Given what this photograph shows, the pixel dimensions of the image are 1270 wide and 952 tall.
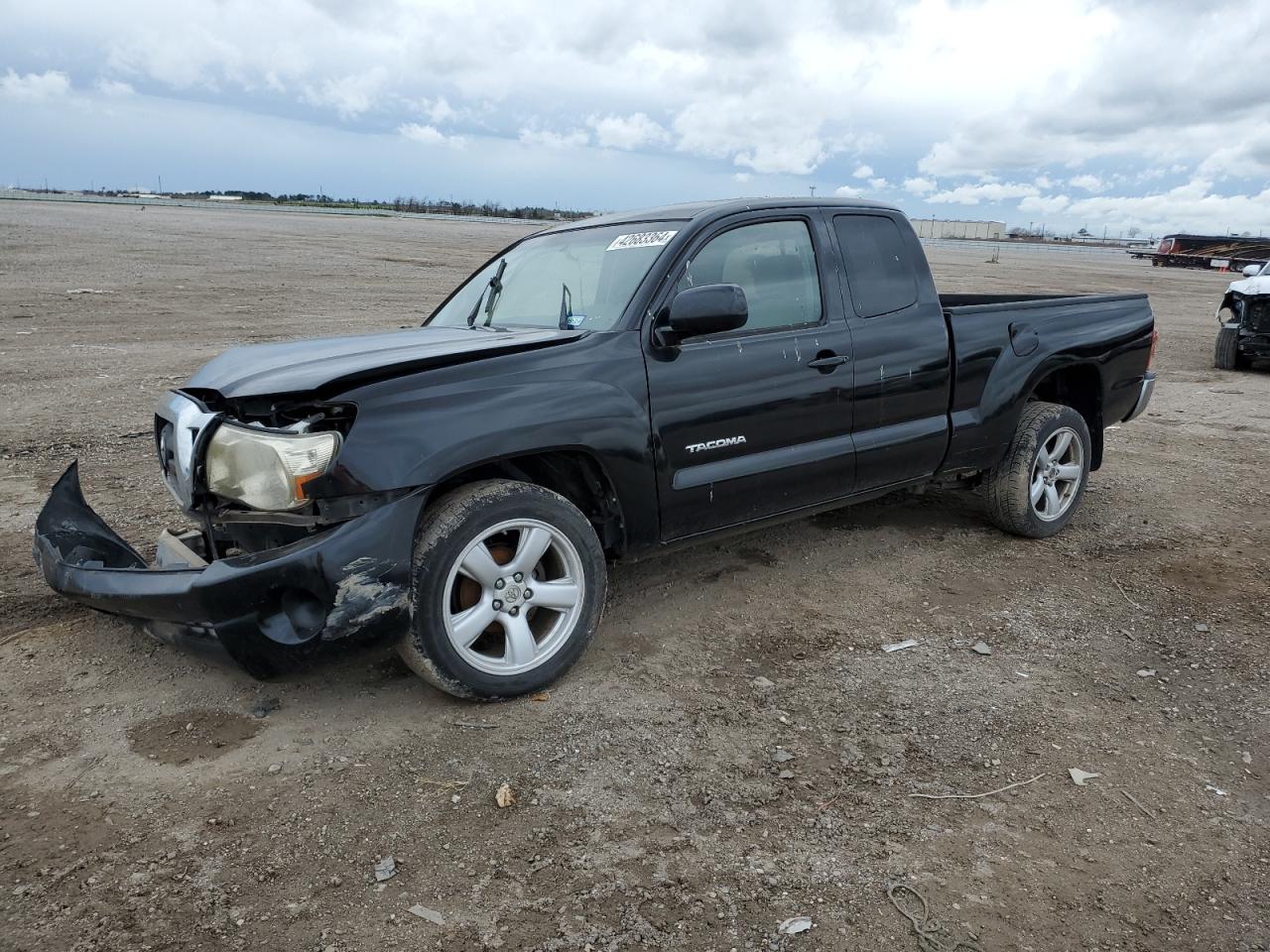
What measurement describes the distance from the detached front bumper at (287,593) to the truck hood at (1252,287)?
1198 cm

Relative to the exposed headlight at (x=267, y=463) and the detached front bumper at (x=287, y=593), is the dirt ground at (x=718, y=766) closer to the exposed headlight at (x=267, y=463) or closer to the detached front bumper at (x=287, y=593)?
the detached front bumper at (x=287, y=593)

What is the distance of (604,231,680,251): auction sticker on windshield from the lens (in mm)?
3979

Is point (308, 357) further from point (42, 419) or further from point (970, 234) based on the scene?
point (970, 234)

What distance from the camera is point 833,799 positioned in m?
2.88

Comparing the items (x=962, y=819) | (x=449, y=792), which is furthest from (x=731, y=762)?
(x=449, y=792)

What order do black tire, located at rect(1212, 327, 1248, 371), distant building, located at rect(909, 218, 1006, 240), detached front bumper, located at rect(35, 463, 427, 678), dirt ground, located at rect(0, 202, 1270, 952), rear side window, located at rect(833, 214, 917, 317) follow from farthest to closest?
distant building, located at rect(909, 218, 1006, 240)
black tire, located at rect(1212, 327, 1248, 371)
rear side window, located at rect(833, 214, 917, 317)
detached front bumper, located at rect(35, 463, 427, 678)
dirt ground, located at rect(0, 202, 1270, 952)

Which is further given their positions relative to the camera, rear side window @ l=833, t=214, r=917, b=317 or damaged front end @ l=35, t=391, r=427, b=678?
rear side window @ l=833, t=214, r=917, b=317

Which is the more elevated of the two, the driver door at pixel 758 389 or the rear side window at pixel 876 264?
the rear side window at pixel 876 264

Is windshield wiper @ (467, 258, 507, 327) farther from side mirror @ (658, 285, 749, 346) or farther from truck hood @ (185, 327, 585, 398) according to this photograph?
side mirror @ (658, 285, 749, 346)

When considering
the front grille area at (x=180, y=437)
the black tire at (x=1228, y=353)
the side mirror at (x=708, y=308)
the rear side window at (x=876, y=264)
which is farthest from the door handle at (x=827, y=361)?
A: the black tire at (x=1228, y=353)

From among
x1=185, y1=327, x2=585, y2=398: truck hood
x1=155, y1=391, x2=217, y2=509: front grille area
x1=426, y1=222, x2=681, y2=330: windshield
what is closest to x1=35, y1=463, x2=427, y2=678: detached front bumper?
x1=155, y1=391, x2=217, y2=509: front grille area

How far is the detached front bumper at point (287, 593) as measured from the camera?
9.57 ft

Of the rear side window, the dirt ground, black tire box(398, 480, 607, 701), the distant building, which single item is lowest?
the dirt ground

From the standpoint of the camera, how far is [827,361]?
4.18 meters
